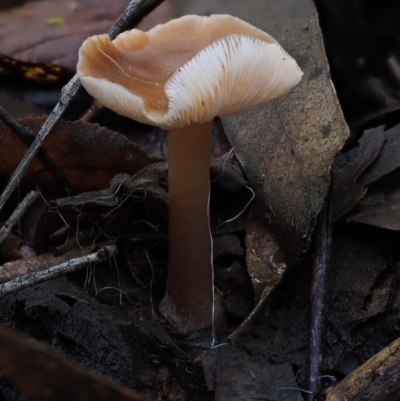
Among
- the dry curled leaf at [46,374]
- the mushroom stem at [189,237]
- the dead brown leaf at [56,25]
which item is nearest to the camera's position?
the dry curled leaf at [46,374]

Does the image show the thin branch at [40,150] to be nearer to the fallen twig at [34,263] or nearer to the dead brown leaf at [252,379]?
the fallen twig at [34,263]

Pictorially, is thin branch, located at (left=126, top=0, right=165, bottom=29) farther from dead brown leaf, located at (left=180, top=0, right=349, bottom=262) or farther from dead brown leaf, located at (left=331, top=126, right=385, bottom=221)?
dead brown leaf, located at (left=331, top=126, right=385, bottom=221)

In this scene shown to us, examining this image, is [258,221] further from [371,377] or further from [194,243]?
[371,377]

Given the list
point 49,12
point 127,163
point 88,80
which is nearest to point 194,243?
point 127,163

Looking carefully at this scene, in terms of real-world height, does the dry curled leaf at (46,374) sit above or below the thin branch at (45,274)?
above

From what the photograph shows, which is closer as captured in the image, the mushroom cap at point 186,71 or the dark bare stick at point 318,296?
the mushroom cap at point 186,71

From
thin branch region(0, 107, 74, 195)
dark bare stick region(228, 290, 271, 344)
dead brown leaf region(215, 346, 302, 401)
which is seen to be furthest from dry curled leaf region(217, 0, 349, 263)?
thin branch region(0, 107, 74, 195)

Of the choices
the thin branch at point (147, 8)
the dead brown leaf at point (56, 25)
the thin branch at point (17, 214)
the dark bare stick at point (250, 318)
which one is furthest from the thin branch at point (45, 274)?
→ the thin branch at point (147, 8)
